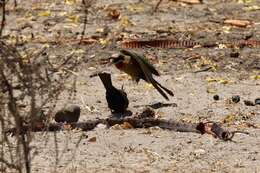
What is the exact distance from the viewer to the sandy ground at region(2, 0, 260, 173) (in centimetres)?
472

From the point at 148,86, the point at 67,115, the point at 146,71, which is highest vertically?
the point at 146,71

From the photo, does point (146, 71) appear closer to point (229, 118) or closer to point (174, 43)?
point (229, 118)

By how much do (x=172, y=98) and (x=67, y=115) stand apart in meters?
1.04

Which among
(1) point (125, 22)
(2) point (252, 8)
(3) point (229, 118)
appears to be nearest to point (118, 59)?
(3) point (229, 118)

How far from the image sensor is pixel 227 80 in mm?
6676

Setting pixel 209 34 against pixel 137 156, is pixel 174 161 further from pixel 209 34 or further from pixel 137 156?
pixel 209 34

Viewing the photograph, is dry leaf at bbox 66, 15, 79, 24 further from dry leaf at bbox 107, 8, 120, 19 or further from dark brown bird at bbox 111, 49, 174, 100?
dark brown bird at bbox 111, 49, 174, 100

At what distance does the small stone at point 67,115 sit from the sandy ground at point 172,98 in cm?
18

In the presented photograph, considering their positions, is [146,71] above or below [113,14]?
above

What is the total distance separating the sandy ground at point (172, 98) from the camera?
4.72m

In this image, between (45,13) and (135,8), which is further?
(135,8)

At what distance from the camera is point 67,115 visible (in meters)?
5.39

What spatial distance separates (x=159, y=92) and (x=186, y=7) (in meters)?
3.21

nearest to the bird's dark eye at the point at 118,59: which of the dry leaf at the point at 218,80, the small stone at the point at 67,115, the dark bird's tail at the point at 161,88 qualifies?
the dark bird's tail at the point at 161,88
